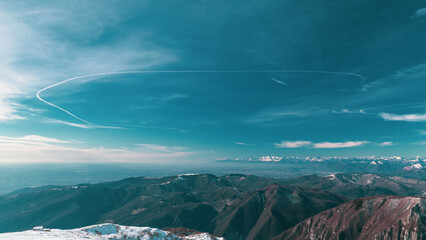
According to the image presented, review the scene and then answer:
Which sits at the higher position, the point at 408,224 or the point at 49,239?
the point at 49,239

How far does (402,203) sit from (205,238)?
7239 inches

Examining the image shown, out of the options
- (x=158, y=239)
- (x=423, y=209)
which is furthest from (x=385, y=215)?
(x=158, y=239)

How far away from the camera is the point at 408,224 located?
6383 inches

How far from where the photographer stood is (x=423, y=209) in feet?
527

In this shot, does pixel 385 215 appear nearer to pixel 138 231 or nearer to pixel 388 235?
pixel 388 235

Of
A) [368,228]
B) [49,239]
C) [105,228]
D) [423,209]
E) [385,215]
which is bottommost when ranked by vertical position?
[368,228]

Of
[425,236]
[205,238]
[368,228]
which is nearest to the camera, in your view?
[205,238]

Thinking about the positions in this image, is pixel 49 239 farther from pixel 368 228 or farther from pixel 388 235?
pixel 368 228

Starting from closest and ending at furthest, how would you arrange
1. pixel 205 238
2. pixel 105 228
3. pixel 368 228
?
pixel 105 228
pixel 205 238
pixel 368 228

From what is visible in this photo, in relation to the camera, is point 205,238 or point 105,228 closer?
point 105,228

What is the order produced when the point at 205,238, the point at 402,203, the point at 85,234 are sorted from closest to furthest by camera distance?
the point at 85,234 → the point at 205,238 → the point at 402,203

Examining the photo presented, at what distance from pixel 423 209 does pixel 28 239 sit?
25478cm

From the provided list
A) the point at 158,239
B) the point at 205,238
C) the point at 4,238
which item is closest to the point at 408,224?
the point at 205,238

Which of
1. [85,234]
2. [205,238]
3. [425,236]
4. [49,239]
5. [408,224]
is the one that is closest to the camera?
[49,239]
